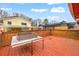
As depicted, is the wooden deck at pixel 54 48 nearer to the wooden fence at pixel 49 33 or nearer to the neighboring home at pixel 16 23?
the wooden fence at pixel 49 33

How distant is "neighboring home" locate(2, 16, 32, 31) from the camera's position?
126cm

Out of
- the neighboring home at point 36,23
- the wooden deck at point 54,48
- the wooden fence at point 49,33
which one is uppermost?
the neighboring home at point 36,23

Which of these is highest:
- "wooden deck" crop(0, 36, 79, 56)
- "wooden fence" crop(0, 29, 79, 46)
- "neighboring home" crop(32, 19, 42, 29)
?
"neighboring home" crop(32, 19, 42, 29)

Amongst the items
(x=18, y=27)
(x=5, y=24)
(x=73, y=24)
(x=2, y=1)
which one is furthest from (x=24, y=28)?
(x=73, y=24)

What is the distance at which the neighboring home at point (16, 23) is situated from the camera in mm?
1259

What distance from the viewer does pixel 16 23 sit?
1.26 m

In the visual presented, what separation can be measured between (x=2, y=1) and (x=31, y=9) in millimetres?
252

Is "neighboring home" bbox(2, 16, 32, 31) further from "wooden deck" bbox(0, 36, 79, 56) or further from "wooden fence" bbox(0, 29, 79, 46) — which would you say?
"wooden deck" bbox(0, 36, 79, 56)

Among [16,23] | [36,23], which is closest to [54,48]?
[36,23]

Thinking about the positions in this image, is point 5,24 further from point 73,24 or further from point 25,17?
point 73,24

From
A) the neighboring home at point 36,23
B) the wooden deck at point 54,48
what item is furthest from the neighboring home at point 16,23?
the wooden deck at point 54,48

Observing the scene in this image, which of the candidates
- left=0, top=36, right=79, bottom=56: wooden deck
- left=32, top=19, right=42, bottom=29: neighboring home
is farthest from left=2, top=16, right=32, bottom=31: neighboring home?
left=0, top=36, right=79, bottom=56: wooden deck

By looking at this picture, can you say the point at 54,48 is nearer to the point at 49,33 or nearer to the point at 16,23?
the point at 49,33

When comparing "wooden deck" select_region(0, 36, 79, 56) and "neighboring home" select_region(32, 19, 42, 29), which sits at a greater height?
"neighboring home" select_region(32, 19, 42, 29)
